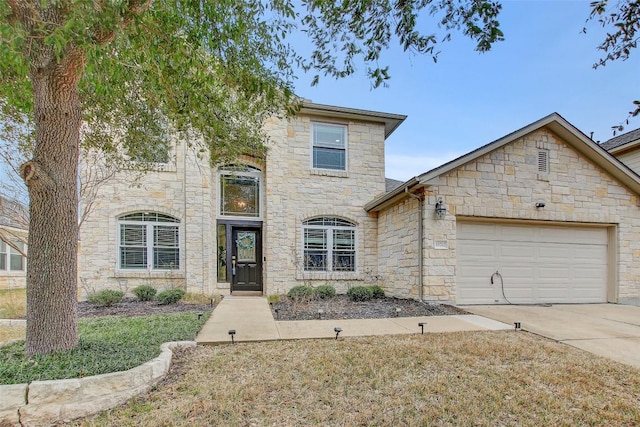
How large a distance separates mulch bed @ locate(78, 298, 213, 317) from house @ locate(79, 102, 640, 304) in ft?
3.25

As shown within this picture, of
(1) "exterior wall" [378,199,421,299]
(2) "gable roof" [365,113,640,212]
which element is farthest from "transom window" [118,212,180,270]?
(2) "gable roof" [365,113,640,212]

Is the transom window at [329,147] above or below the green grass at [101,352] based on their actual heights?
above

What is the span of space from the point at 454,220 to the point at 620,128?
5470 millimetres

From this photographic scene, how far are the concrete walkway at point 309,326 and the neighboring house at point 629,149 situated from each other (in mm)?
8995

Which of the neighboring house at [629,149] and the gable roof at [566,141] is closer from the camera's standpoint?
the gable roof at [566,141]

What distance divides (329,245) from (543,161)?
20.6ft

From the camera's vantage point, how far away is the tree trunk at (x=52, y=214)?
11.0 ft

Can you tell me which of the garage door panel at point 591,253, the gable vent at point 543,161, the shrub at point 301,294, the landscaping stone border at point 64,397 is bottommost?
the shrub at point 301,294

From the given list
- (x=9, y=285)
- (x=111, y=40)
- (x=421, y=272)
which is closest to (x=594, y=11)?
(x=111, y=40)

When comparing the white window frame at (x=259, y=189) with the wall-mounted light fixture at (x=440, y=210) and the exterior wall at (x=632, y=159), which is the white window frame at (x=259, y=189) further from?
the exterior wall at (x=632, y=159)

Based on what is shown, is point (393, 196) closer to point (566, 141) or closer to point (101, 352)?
point (566, 141)

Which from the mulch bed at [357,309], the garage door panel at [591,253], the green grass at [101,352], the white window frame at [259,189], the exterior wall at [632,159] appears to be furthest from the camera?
the exterior wall at [632,159]

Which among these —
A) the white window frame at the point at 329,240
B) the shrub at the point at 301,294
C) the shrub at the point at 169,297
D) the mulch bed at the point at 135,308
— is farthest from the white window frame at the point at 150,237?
the white window frame at the point at 329,240

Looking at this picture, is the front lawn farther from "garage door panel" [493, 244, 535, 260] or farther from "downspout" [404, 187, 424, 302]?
"garage door panel" [493, 244, 535, 260]
